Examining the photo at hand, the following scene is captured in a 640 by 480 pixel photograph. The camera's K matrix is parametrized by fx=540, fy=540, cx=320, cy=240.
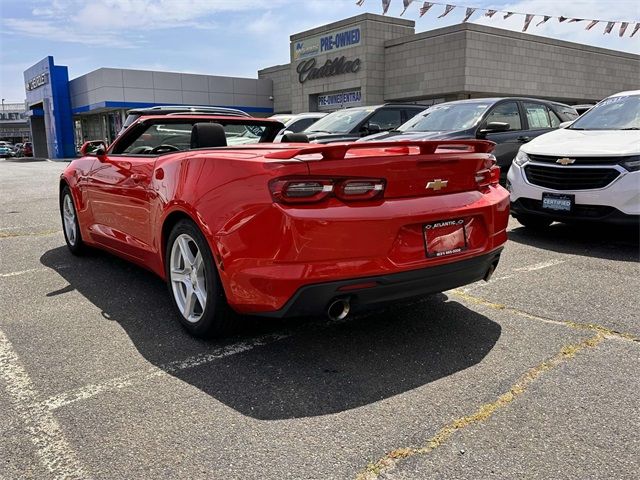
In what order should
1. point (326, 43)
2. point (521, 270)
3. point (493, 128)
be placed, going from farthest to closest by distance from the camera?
point (326, 43) < point (493, 128) < point (521, 270)

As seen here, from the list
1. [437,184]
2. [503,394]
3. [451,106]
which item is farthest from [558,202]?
[503,394]

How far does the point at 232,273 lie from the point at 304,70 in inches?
1180

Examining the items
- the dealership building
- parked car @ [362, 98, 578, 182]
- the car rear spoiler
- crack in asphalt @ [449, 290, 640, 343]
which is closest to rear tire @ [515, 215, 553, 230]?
parked car @ [362, 98, 578, 182]

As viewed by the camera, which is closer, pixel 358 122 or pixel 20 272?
pixel 20 272

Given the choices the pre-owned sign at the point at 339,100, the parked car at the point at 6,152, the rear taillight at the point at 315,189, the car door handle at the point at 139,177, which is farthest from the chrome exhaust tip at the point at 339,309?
the parked car at the point at 6,152

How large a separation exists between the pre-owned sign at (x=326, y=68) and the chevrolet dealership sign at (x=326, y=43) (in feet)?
1.68

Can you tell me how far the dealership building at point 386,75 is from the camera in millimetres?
25484

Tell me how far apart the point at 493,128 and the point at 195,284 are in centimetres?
588

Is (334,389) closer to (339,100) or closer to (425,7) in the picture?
(425,7)

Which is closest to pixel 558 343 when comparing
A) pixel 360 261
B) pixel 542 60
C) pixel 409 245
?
pixel 409 245

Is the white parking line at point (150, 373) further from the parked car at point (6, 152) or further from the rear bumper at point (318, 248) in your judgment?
the parked car at point (6, 152)

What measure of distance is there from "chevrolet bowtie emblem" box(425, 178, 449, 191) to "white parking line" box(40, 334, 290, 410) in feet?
4.25

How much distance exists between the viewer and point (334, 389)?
2721 mm

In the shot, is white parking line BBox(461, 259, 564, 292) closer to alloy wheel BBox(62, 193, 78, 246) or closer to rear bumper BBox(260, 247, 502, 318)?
rear bumper BBox(260, 247, 502, 318)
